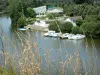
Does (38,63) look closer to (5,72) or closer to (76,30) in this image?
→ (5,72)

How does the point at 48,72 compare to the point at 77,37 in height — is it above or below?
above

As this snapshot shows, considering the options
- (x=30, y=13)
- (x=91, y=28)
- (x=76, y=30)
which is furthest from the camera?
(x=30, y=13)

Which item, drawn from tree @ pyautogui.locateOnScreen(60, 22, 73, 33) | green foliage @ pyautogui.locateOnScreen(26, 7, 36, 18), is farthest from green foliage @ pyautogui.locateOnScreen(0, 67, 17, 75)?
green foliage @ pyautogui.locateOnScreen(26, 7, 36, 18)

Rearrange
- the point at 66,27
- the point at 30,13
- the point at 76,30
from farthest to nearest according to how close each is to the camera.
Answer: the point at 30,13
the point at 66,27
the point at 76,30

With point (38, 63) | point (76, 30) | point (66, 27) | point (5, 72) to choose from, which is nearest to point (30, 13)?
point (66, 27)

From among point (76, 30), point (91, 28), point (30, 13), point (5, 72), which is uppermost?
point (5, 72)

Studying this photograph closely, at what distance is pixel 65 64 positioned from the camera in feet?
3.10

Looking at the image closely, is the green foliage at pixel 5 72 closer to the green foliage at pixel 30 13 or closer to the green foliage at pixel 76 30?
the green foliage at pixel 76 30

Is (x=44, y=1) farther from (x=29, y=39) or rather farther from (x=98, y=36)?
(x=29, y=39)

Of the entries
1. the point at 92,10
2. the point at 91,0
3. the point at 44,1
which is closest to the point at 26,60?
the point at 92,10

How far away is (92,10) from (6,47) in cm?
1341

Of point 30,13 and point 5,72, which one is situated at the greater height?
point 5,72

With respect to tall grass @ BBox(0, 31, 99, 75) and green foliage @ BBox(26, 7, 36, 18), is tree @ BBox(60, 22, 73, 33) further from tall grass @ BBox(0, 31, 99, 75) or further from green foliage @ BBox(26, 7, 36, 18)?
tall grass @ BBox(0, 31, 99, 75)

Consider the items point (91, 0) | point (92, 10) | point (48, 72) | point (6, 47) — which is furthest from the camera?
point (91, 0)
